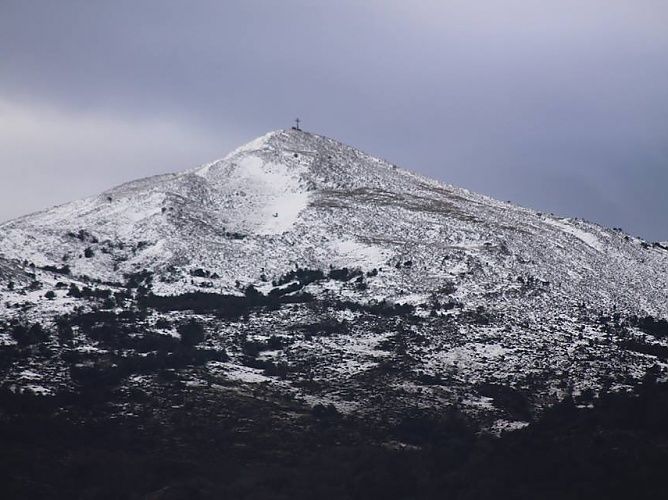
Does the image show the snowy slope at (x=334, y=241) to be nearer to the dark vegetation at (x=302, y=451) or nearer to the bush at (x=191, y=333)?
the bush at (x=191, y=333)

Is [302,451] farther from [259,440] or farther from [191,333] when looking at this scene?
[191,333]

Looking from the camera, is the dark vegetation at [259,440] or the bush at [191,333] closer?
the dark vegetation at [259,440]

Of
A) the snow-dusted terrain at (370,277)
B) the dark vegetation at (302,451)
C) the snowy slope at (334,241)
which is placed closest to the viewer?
the dark vegetation at (302,451)

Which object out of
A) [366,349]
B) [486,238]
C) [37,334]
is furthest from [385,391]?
[486,238]

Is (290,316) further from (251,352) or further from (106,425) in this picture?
(106,425)

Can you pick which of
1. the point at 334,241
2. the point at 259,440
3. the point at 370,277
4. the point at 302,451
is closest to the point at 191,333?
the point at 370,277

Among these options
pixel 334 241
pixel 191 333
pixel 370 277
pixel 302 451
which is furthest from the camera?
pixel 334 241

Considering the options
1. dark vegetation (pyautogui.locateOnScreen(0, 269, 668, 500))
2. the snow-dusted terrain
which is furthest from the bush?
the snow-dusted terrain

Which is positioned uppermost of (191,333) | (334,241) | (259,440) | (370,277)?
(334,241)

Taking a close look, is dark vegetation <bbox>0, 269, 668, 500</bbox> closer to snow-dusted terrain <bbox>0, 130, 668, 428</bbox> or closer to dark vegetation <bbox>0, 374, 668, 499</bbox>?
dark vegetation <bbox>0, 374, 668, 499</bbox>

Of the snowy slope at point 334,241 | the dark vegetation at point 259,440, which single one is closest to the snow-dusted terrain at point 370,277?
the snowy slope at point 334,241
